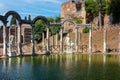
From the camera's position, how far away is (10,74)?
2736 cm

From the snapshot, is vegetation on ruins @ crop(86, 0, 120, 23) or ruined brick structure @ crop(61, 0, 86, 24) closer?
vegetation on ruins @ crop(86, 0, 120, 23)

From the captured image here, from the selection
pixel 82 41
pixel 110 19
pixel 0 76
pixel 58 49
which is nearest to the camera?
pixel 0 76

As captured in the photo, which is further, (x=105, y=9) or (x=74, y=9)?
(x=74, y=9)

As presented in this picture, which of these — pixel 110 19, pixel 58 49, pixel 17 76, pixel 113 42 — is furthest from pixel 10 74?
pixel 110 19

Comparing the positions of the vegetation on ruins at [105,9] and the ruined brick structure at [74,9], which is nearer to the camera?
the vegetation on ruins at [105,9]

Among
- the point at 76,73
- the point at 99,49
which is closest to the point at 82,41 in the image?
the point at 99,49

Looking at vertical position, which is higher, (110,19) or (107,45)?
(110,19)

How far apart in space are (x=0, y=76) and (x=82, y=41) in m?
46.5

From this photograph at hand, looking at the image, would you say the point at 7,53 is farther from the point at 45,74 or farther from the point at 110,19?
the point at 110,19

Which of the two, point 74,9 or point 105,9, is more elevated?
point 74,9

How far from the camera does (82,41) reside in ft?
235

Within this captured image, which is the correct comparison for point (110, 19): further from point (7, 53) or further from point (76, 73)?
point (76, 73)

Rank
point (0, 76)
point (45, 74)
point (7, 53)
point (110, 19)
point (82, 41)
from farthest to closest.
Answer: point (110, 19) → point (82, 41) → point (7, 53) → point (45, 74) → point (0, 76)

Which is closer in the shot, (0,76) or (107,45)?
(0,76)
